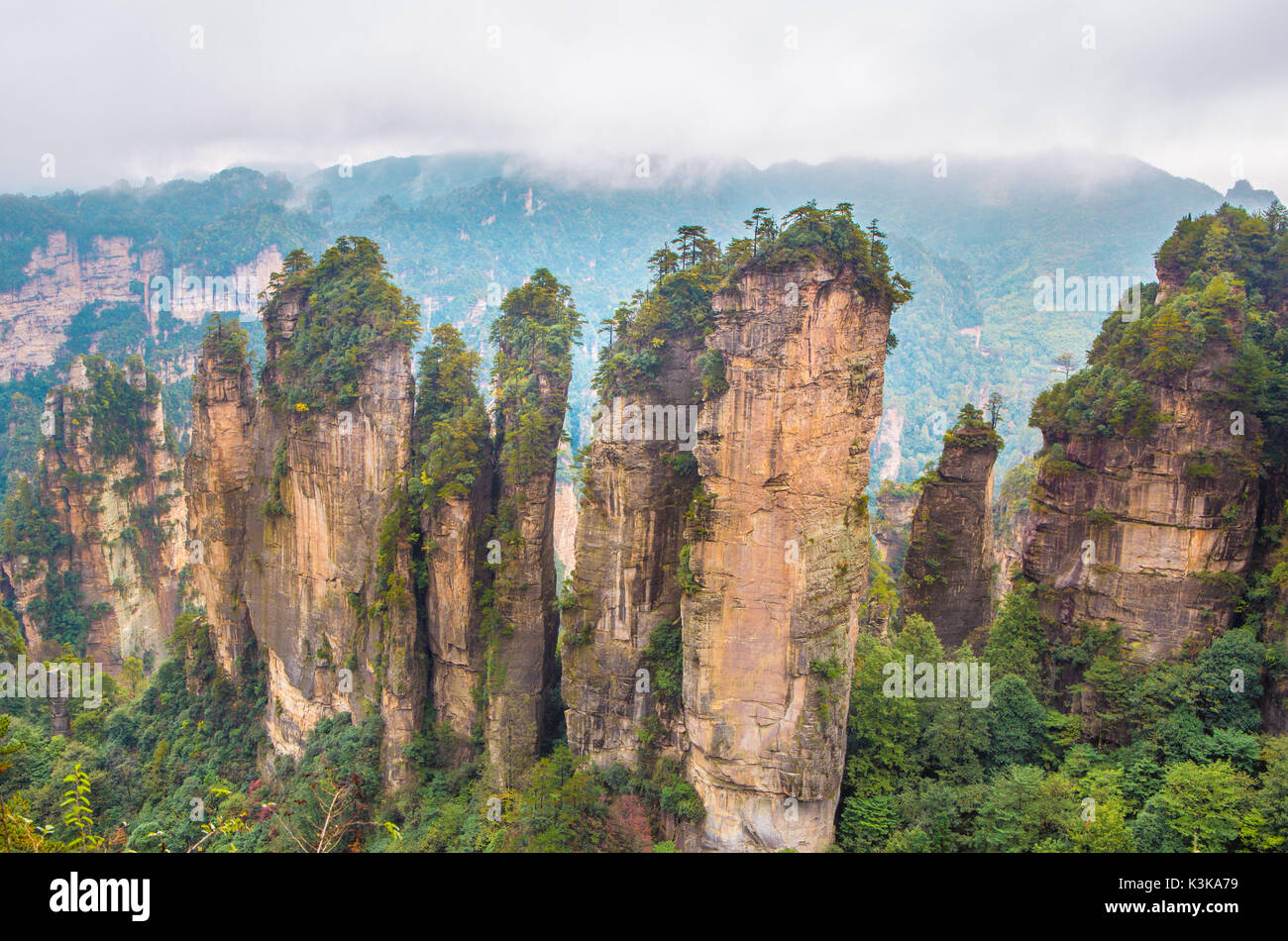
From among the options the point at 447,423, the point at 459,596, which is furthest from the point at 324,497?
the point at 459,596

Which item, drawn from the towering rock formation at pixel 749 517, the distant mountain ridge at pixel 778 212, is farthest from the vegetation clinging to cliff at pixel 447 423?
the distant mountain ridge at pixel 778 212

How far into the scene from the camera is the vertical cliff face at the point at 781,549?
2206 centimetres

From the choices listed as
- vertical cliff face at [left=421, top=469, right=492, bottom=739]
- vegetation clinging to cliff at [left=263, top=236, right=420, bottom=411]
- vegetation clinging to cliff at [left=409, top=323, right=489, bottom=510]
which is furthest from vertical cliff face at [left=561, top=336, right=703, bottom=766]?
vegetation clinging to cliff at [left=263, top=236, right=420, bottom=411]

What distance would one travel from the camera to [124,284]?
5709 inches

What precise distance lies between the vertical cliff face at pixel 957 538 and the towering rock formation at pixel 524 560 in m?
16.0

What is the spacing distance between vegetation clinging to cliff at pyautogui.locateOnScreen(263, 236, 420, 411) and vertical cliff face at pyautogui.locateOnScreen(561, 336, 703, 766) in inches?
453

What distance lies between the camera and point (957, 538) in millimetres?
32156

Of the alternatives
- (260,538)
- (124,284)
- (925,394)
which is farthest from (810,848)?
(124,284)

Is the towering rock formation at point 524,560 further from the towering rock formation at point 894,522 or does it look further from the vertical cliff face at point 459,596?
the towering rock formation at point 894,522

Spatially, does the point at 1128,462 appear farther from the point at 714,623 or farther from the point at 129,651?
the point at 129,651

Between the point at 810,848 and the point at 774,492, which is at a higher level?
the point at 774,492

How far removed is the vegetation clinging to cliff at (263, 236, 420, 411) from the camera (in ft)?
104

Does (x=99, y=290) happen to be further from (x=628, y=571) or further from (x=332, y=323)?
(x=628, y=571)

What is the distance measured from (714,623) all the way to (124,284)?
164 metres
